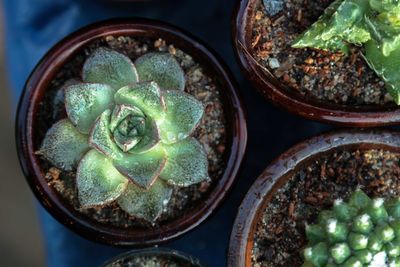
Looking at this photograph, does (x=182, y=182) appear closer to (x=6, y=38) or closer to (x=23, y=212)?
(x=6, y=38)

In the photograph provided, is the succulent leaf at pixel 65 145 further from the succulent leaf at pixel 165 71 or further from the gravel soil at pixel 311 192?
the gravel soil at pixel 311 192

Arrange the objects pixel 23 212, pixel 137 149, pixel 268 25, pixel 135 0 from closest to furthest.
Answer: pixel 137 149, pixel 268 25, pixel 135 0, pixel 23 212

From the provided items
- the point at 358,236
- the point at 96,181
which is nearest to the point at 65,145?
the point at 96,181

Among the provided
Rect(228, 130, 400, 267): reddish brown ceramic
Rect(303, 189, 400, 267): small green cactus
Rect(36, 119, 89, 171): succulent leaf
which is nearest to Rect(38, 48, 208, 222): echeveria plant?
Rect(36, 119, 89, 171): succulent leaf

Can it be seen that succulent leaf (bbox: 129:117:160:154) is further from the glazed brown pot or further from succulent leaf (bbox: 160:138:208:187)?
the glazed brown pot

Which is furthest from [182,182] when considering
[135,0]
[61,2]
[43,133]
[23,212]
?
[23,212]

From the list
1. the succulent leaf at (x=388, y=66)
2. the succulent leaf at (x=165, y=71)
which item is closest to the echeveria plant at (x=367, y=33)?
the succulent leaf at (x=388, y=66)
